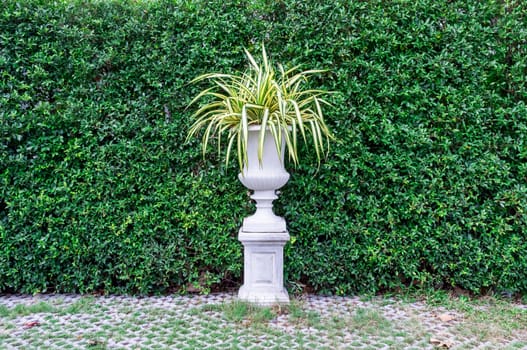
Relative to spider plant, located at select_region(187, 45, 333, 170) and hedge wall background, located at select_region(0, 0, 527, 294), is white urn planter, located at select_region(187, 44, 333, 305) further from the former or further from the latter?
hedge wall background, located at select_region(0, 0, 527, 294)

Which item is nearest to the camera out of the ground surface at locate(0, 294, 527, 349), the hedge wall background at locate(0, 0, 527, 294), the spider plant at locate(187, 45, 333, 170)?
the ground surface at locate(0, 294, 527, 349)

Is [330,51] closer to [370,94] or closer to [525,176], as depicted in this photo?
[370,94]

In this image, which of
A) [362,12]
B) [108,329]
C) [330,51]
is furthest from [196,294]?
[362,12]

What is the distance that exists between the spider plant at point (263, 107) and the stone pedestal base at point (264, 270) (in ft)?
1.93

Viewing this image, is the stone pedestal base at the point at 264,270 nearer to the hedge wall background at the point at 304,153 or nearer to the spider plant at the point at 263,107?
the hedge wall background at the point at 304,153

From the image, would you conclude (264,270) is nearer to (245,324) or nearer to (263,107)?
(245,324)

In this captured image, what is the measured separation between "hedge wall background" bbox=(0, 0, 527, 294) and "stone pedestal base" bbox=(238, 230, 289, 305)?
260 millimetres

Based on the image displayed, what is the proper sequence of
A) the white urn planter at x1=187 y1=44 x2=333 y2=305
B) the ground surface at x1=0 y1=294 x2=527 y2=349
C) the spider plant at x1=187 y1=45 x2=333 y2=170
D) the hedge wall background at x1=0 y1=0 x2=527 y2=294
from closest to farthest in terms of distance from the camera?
the ground surface at x1=0 y1=294 x2=527 y2=349 → the spider plant at x1=187 y1=45 x2=333 y2=170 → the white urn planter at x1=187 y1=44 x2=333 y2=305 → the hedge wall background at x1=0 y1=0 x2=527 y2=294

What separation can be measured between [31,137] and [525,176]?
12.1 ft

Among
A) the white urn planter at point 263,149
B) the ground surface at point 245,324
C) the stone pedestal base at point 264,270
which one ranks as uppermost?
the white urn planter at point 263,149

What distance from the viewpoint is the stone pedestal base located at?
2.67m

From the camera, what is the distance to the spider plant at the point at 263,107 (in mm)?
2490

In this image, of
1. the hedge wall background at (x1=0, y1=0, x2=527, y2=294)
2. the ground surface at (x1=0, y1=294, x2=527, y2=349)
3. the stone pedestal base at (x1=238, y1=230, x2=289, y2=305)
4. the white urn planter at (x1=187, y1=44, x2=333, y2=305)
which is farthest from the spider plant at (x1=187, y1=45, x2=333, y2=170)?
the ground surface at (x1=0, y1=294, x2=527, y2=349)

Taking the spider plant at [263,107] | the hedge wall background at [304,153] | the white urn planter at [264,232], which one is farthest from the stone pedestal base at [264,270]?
the spider plant at [263,107]
